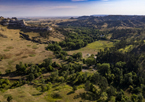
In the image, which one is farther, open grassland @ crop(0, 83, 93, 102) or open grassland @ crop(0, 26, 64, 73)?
open grassland @ crop(0, 26, 64, 73)

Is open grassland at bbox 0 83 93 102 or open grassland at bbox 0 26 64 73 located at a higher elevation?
open grassland at bbox 0 26 64 73

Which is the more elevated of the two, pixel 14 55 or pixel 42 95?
pixel 14 55

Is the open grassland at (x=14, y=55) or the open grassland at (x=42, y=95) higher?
the open grassland at (x=14, y=55)

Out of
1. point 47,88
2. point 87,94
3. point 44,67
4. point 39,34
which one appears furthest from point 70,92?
point 39,34

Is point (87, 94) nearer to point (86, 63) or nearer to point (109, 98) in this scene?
point (109, 98)

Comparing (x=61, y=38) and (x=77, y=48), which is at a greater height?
(x=61, y=38)

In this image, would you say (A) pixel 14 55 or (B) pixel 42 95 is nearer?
(B) pixel 42 95

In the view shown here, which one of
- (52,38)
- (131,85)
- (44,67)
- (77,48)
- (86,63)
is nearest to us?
(131,85)

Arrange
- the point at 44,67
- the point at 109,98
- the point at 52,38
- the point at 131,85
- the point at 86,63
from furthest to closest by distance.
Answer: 1. the point at 52,38
2. the point at 86,63
3. the point at 44,67
4. the point at 131,85
5. the point at 109,98

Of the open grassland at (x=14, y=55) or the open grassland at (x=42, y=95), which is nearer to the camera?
the open grassland at (x=42, y=95)

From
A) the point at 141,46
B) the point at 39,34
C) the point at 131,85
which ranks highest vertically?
the point at 39,34

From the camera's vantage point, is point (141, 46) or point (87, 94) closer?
point (87, 94)
